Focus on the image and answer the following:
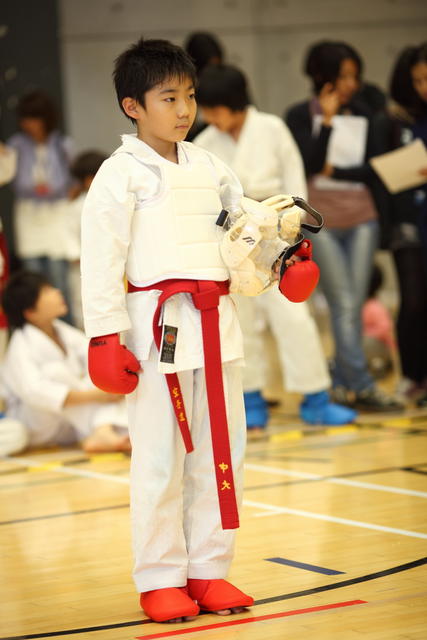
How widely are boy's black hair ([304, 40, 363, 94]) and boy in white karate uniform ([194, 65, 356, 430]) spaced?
389 millimetres

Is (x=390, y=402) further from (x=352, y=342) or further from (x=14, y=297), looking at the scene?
(x=14, y=297)

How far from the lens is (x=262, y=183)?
5.50 meters

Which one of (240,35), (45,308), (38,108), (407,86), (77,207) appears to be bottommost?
(45,308)

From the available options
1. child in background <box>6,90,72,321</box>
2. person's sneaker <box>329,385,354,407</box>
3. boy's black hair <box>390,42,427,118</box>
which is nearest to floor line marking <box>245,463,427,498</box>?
person's sneaker <box>329,385,354,407</box>

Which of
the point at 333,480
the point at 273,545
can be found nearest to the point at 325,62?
the point at 333,480

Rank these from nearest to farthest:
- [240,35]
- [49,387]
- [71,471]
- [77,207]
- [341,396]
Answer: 1. [71,471]
2. [49,387]
3. [341,396]
4. [77,207]
5. [240,35]

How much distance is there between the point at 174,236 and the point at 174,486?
0.62 metres

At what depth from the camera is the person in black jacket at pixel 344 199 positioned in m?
5.88

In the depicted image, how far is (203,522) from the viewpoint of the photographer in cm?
290

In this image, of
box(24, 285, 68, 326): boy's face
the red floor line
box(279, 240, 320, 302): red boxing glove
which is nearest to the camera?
the red floor line

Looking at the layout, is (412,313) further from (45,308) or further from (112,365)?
(112,365)

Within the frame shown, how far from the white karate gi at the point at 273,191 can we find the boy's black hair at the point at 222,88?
6.5 inches

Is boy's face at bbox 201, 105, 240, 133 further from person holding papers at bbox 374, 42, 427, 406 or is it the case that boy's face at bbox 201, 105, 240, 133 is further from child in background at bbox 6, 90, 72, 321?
child in background at bbox 6, 90, 72, 321

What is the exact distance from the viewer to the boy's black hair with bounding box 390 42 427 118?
5598 millimetres
